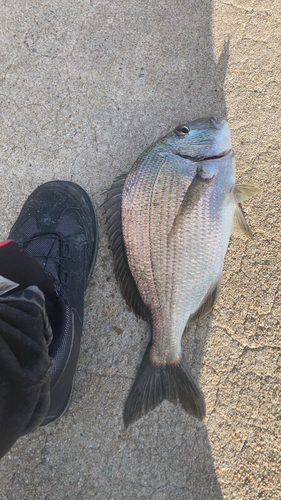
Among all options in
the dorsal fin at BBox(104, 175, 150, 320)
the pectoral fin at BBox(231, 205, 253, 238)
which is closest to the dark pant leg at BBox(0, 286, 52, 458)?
the dorsal fin at BBox(104, 175, 150, 320)

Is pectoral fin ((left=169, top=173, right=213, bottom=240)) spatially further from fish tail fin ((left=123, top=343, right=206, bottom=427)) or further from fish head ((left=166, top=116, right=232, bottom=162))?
fish tail fin ((left=123, top=343, right=206, bottom=427))

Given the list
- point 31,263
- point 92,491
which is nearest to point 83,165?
point 31,263

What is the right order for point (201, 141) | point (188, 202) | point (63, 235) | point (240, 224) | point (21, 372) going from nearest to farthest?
point (21, 372) → point (188, 202) → point (201, 141) → point (240, 224) → point (63, 235)

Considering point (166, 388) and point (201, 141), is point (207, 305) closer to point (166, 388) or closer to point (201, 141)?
point (166, 388)

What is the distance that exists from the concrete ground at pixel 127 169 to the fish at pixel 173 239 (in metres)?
0.20

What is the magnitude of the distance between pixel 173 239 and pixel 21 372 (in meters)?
0.85

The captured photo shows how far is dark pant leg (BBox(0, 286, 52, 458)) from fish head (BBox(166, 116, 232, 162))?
1.06 meters

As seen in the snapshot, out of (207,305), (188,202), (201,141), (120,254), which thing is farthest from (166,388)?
(201,141)

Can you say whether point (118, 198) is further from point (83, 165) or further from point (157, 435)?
point (157, 435)

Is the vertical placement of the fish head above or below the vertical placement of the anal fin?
above

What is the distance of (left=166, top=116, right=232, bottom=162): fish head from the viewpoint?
4.91 feet

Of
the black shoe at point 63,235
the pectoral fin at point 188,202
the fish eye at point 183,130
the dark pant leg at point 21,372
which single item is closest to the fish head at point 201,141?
the fish eye at point 183,130

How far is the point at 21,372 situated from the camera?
987 mm

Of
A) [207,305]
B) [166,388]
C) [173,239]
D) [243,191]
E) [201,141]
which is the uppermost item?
[201,141]
